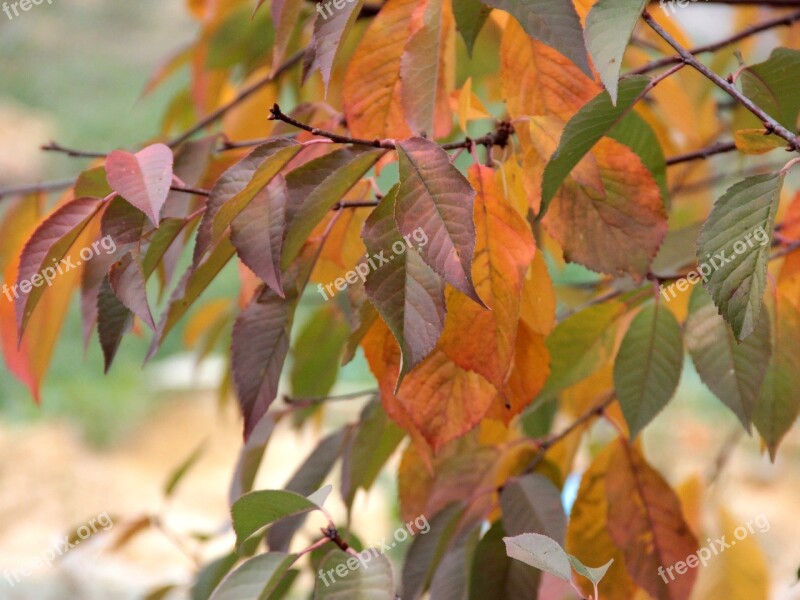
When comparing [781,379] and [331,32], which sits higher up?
[331,32]

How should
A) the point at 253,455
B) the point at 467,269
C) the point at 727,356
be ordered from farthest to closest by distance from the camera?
the point at 253,455 → the point at 727,356 → the point at 467,269

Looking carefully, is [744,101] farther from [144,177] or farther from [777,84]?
[144,177]

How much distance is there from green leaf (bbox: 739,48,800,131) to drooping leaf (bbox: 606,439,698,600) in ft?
0.68

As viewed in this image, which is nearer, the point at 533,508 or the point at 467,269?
the point at 467,269

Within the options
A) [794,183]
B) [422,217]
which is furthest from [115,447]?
[422,217]

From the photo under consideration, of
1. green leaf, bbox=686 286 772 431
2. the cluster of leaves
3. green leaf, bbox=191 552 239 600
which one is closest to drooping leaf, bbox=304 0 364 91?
the cluster of leaves

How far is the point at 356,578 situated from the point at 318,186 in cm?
16

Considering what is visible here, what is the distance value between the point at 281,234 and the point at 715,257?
0.17m

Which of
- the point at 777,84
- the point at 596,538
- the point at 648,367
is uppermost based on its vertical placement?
the point at 777,84

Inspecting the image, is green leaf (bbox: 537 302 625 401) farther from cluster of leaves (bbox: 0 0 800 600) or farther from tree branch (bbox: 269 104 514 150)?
tree branch (bbox: 269 104 514 150)

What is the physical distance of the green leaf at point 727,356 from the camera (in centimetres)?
43

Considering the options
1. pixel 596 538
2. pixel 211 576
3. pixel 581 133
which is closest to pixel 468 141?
pixel 581 133

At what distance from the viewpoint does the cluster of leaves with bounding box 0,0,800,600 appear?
349 mm

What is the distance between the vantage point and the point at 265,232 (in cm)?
37
